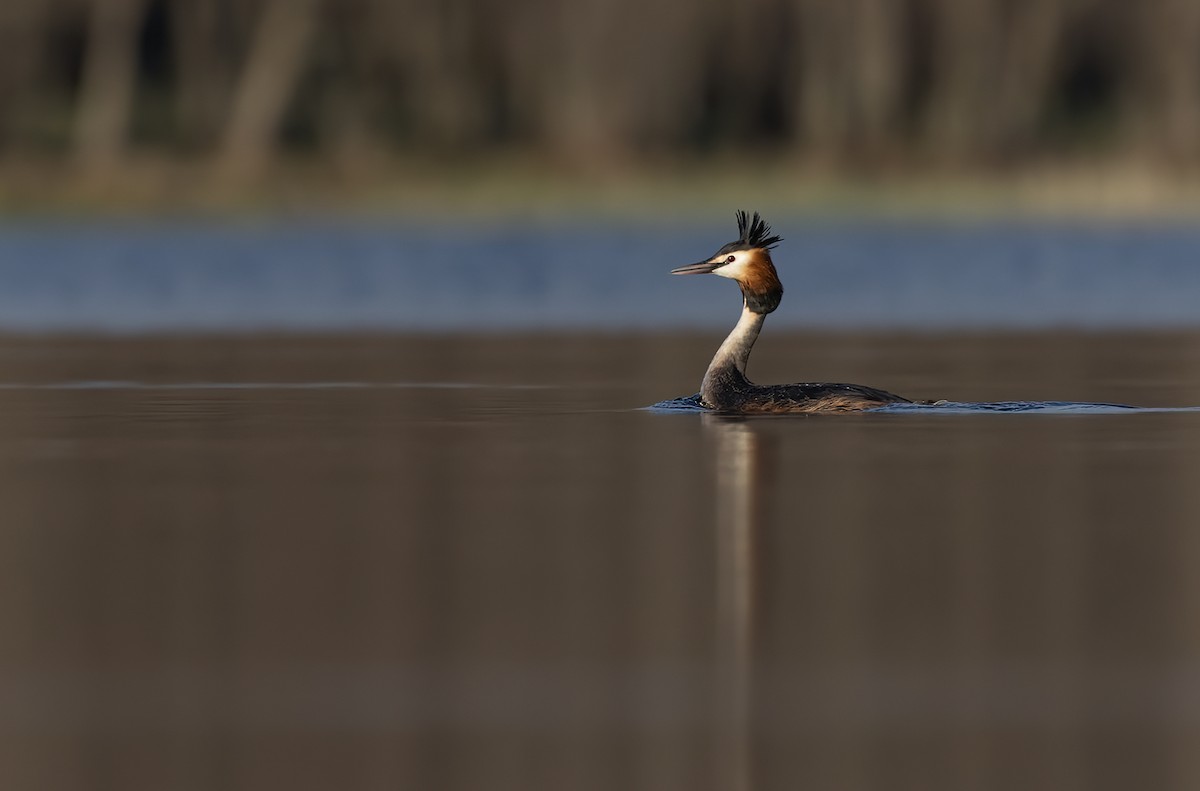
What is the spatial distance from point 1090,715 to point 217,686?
2.29 m

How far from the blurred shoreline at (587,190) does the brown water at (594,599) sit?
25.6 meters

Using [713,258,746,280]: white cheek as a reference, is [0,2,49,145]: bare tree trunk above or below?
above

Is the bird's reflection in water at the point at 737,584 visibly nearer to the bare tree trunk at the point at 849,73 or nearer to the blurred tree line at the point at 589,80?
the blurred tree line at the point at 589,80

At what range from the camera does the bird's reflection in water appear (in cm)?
668

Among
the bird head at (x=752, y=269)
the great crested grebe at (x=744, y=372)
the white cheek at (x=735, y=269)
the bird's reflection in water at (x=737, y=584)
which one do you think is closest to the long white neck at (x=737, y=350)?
the great crested grebe at (x=744, y=372)

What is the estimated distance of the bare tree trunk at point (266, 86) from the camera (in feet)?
149

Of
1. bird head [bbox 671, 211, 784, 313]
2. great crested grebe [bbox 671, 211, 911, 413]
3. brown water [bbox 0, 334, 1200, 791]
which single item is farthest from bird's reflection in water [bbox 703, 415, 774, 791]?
bird head [bbox 671, 211, 784, 313]

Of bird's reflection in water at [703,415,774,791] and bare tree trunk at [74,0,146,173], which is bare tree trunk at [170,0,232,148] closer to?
bare tree trunk at [74,0,146,173]

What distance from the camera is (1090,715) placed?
22.6 feet

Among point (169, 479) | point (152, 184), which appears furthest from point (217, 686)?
point (152, 184)

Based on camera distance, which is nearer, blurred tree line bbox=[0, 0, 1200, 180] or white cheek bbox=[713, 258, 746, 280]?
white cheek bbox=[713, 258, 746, 280]

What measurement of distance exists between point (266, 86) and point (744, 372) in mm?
33459

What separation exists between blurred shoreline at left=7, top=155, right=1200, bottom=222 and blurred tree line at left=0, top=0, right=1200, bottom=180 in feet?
3.32

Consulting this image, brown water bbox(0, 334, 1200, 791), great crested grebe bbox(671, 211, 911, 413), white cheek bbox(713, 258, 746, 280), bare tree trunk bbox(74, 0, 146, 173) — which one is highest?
bare tree trunk bbox(74, 0, 146, 173)
